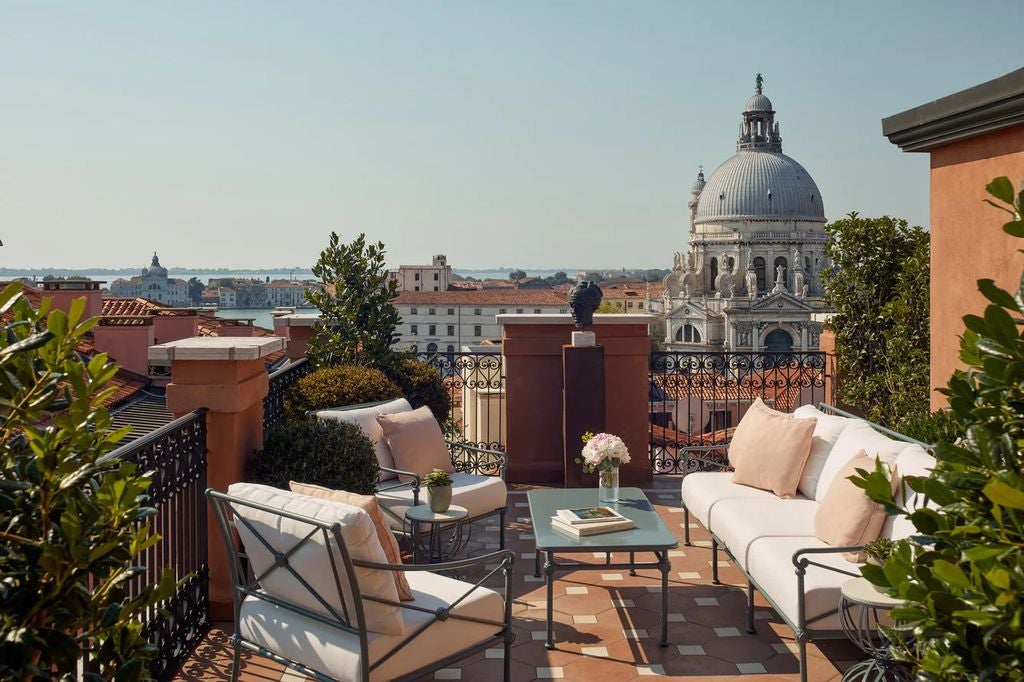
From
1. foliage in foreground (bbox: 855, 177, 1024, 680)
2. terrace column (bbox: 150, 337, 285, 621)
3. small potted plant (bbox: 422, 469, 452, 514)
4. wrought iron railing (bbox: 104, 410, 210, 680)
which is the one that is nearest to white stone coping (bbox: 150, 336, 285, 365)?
terrace column (bbox: 150, 337, 285, 621)

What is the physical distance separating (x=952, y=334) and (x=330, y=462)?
3.20 m

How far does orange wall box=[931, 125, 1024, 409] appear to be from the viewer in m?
4.18

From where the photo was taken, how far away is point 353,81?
366 inches

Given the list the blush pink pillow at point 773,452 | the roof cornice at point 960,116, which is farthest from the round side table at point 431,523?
the roof cornice at point 960,116

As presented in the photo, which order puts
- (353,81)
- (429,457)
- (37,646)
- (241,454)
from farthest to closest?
(353,81) < (429,457) < (241,454) < (37,646)

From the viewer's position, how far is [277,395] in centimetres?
615

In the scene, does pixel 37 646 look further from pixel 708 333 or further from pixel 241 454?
pixel 708 333

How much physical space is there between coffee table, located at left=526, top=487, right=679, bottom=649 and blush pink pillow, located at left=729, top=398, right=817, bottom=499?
0.62 meters

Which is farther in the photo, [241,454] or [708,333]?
[708,333]

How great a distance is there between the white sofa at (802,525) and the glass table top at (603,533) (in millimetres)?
338

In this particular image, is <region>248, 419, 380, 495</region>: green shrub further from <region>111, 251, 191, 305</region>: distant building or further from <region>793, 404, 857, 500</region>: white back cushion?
<region>111, 251, 191, 305</region>: distant building

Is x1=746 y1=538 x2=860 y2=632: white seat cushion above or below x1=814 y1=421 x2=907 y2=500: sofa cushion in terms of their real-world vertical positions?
below

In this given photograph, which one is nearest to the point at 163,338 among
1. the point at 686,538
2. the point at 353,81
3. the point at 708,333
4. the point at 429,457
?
the point at 353,81

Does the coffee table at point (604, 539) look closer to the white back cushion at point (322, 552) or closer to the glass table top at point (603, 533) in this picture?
the glass table top at point (603, 533)
